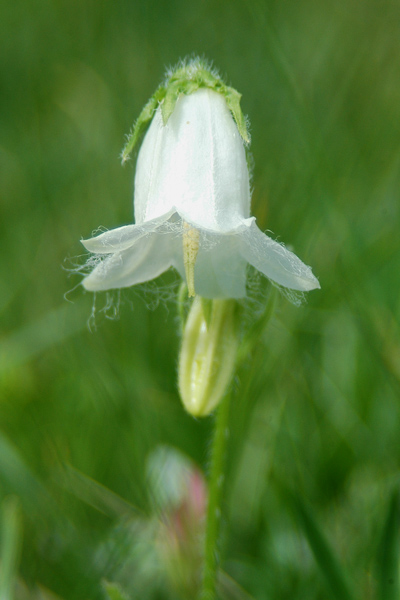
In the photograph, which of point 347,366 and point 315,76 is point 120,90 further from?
point 347,366

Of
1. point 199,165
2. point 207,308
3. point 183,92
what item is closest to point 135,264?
point 207,308

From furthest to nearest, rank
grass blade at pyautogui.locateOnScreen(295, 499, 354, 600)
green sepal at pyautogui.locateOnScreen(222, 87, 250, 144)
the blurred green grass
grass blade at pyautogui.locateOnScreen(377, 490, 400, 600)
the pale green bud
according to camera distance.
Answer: the blurred green grass → the pale green bud → green sepal at pyautogui.locateOnScreen(222, 87, 250, 144) → grass blade at pyautogui.locateOnScreen(295, 499, 354, 600) → grass blade at pyautogui.locateOnScreen(377, 490, 400, 600)

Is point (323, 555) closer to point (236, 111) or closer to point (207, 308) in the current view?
point (207, 308)

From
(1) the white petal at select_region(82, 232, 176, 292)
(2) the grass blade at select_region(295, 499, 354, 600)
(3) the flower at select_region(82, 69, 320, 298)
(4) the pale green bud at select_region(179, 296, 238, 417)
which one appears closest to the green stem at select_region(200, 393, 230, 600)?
(4) the pale green bud at select_region(179, 296, 238, 417)

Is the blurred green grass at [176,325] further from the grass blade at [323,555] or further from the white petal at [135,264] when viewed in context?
the white petal at [135,264]

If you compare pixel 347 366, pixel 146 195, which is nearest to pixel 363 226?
pixel 347 366

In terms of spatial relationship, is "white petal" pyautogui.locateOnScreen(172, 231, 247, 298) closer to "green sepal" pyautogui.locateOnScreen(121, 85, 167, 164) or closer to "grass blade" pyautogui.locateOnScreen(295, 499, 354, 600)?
"green sepal" pyautogui.locateOnScreen(121, 85, 167, 164)
